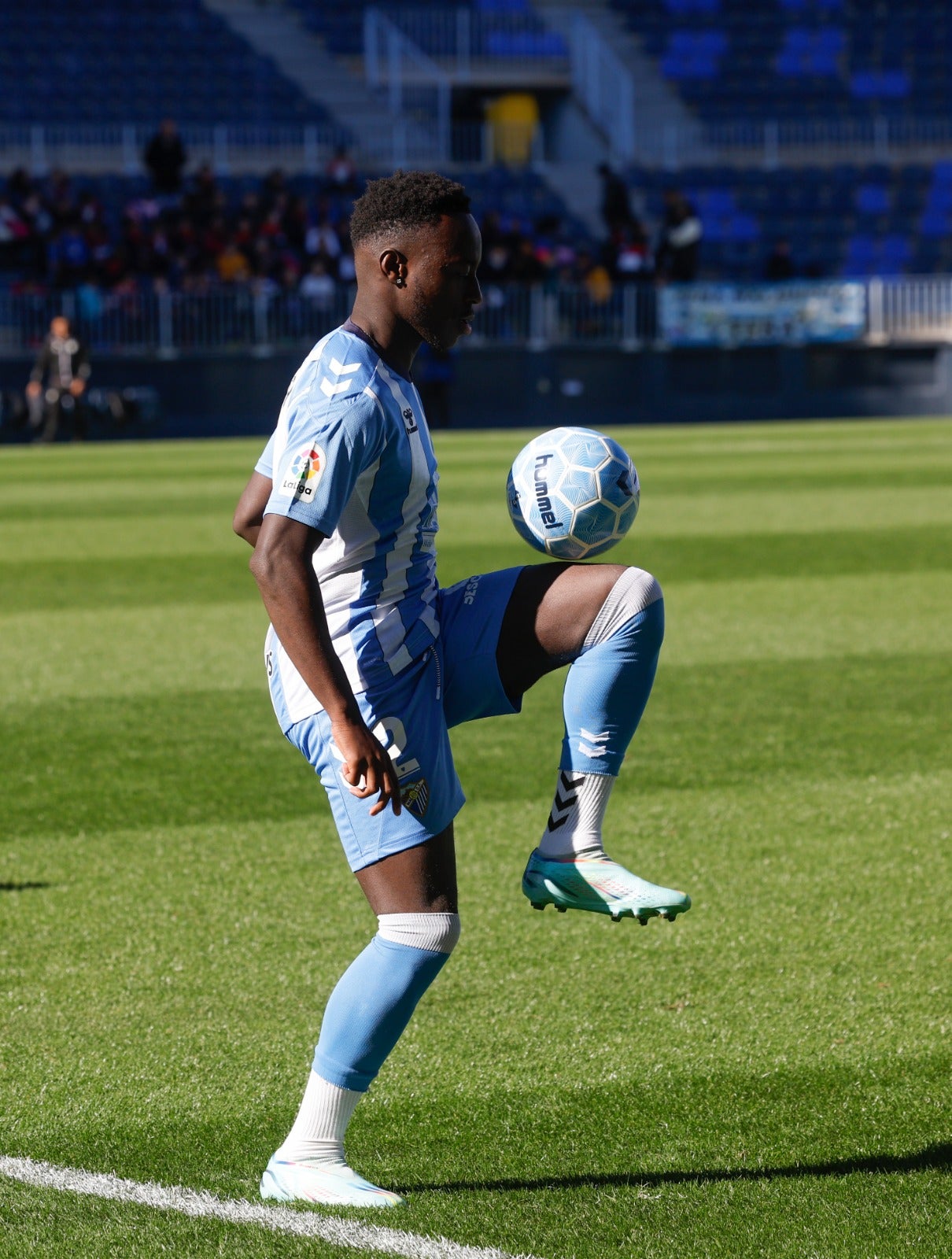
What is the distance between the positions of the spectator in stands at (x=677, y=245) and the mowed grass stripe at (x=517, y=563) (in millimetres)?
16605

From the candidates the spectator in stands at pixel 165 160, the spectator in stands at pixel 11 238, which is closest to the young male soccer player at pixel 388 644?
the spectator in stands at pixel 11 238

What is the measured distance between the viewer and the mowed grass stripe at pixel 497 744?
623 cm

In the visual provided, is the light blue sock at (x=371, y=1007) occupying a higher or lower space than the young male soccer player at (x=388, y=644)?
lower

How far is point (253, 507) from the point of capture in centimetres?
324

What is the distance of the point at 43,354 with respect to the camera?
2450 centimetres

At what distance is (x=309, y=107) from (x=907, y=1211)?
34.3 meters

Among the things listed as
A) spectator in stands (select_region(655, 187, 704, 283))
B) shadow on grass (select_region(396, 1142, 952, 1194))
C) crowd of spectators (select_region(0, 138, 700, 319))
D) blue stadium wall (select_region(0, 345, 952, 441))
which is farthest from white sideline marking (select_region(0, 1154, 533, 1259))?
spectator in stands (select_region(655, 187, 704, 283))

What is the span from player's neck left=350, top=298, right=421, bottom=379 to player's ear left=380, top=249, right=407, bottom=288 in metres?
0.06

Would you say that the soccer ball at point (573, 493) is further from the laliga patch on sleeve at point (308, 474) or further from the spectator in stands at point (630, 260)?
the spectator in stands at point (630, 260)

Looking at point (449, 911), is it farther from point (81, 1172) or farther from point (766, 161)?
point (766, 161)

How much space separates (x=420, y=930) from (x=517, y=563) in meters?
9.54

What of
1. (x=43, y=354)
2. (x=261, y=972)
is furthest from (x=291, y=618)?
(x=43, y=354)

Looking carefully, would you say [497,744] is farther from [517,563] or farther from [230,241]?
[230,241]

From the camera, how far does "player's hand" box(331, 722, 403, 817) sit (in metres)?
2.87
